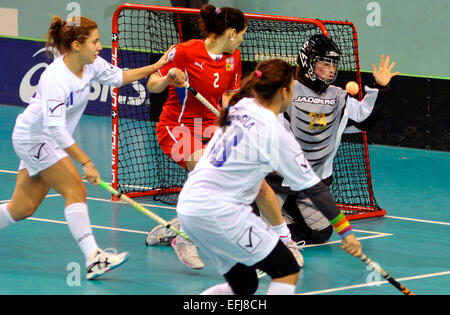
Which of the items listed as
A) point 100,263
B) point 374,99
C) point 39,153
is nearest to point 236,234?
point 100,263

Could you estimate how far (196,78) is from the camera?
6.96 meters

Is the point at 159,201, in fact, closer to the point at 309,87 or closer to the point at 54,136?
the point at 309,87

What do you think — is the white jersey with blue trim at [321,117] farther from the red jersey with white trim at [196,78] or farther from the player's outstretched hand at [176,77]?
the player's outstretched hand at [176,77]

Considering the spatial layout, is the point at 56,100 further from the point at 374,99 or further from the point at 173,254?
the point at 374,99

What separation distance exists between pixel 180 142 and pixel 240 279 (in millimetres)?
2228

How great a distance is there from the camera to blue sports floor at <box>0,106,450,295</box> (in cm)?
591

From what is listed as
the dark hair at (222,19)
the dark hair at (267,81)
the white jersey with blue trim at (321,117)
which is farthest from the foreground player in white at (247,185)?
the white jersey with blue trim at (321,117)

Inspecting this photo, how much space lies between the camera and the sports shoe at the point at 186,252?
6262 millimetres

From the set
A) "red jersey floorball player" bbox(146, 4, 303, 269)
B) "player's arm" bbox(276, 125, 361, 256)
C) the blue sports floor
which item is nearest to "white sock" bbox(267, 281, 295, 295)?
"player's arm" bbox(276, 125, 361, 256)

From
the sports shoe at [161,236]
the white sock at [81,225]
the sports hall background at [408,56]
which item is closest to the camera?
the white sock at [81,225]

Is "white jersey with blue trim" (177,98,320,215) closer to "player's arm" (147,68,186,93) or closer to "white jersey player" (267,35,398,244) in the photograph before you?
"player's arm" (147,68,186,93)

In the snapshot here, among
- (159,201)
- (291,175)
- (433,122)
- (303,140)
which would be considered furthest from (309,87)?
(433,122)

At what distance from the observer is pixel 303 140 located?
290 inches
